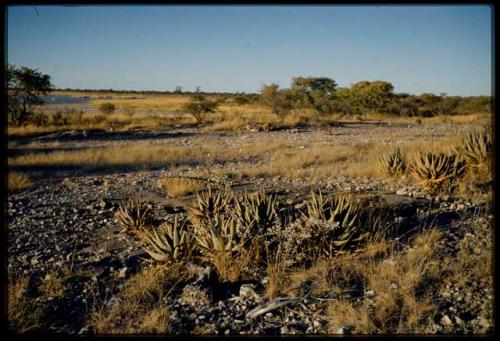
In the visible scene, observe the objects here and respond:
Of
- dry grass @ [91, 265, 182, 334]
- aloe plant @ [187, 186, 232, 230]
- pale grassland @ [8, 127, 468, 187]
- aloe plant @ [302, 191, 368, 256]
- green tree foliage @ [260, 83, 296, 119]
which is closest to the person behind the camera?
dry grass @ [91, 265, 182, 334]

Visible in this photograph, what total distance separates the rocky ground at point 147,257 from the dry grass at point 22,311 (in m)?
0.12

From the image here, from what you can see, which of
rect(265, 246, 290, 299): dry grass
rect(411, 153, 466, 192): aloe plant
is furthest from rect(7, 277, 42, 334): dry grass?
rect(411, 153, 466, 192): aloe plant

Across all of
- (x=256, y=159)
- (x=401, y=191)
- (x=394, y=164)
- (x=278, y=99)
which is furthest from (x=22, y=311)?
(x=278, y=99)

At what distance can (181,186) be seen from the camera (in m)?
7.83

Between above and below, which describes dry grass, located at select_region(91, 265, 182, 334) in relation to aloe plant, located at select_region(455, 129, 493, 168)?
below

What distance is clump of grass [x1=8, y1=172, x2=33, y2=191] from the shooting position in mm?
8234

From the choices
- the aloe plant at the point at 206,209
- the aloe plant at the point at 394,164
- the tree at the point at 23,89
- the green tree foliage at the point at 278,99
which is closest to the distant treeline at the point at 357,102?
the green tree foliage at the point at 278,99

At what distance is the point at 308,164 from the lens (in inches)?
437

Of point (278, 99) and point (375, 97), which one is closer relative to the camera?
point (278, 99)

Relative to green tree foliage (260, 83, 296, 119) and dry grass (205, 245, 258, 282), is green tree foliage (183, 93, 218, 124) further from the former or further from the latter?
dry grass (205, 245, 258, 282)

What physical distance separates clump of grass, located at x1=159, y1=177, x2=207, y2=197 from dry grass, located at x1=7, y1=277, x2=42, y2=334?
4.09 meters

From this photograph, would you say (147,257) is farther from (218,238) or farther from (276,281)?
(276,281)

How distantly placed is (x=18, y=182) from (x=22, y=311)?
631 cm

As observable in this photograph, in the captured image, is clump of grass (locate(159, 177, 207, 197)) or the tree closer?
clump of grass (locate(159, 177, 207, 197))
